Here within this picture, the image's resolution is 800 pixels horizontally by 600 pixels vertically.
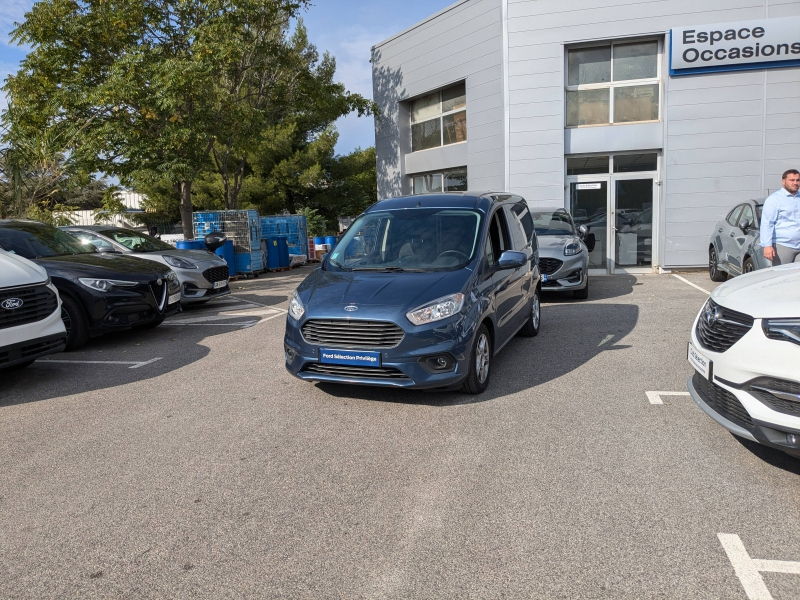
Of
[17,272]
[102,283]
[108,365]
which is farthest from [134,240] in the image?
[17,272]

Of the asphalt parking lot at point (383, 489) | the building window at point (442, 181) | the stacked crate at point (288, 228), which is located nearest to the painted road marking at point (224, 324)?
the asphalt parking lot at point (383, 489)

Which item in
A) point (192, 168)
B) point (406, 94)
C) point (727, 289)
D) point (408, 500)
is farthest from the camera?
point (406, 94)

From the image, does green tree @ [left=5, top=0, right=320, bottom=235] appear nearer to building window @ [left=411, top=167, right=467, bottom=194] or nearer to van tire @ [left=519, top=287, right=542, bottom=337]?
building window @ [left=411, top=167, right=467, bottom=194]

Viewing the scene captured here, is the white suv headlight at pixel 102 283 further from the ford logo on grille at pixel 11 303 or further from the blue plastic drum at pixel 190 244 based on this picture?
the blue plastic drum at pixel 190 244

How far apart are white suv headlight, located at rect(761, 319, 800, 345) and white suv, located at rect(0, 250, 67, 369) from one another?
602 centimetres

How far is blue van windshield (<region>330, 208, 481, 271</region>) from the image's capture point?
6000mm

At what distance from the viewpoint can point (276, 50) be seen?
18.4 m

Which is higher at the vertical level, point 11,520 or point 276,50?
point 276,50

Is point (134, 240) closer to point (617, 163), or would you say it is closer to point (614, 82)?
point (617, 163)

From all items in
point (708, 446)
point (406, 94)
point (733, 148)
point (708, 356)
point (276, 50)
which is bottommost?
point (708, 446)

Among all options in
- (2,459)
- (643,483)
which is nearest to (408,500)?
(643,483)

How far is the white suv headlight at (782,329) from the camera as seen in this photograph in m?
3.46

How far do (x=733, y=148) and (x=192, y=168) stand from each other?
1242cm

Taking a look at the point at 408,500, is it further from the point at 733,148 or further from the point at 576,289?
the point at 733,148
